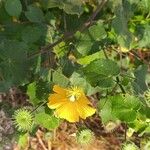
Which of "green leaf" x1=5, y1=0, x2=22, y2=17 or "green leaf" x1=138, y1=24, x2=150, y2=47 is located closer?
"green leaf" x1=5, y1=0, x2=22, y2=17

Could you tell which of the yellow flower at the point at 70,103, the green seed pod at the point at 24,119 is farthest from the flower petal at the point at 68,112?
the green seed pod at the point at 24,119

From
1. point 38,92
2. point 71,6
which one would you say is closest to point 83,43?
point 71,6

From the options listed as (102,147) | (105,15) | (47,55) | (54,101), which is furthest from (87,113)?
(102,147)

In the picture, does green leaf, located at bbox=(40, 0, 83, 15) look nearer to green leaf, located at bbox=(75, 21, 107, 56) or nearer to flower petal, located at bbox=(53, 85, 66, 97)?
green leaf, located at bbox=(75, 21, 107, 56)

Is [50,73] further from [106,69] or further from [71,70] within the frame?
[106,69]

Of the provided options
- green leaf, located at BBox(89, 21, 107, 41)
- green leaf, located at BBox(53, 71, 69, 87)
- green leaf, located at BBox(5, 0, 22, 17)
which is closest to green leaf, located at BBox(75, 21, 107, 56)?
green leaf, located at BBox(89, 21, 107, 41)

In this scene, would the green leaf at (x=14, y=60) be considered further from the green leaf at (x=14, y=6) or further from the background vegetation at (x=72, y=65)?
the green leaf at (x=14, y=6)

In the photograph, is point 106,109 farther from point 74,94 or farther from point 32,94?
point 32,94
